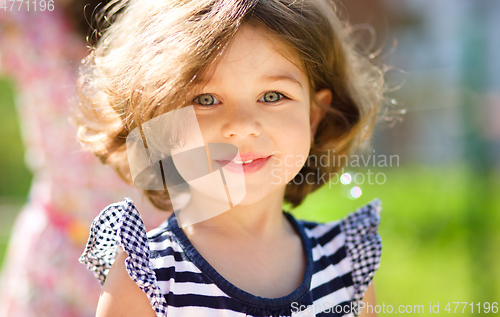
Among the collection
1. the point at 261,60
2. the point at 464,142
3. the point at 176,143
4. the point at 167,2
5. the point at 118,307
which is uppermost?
the point at 464,142

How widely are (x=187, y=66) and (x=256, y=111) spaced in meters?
0.16

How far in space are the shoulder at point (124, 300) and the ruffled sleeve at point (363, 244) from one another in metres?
0.48

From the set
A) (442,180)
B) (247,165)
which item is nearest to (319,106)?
(247,165)

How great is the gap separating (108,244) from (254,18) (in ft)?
1.71

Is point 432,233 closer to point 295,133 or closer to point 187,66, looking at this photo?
point 295,133

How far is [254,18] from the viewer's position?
823 millimetres

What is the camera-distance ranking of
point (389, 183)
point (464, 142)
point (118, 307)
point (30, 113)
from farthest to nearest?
point (389, 183)
point (464, 142)
point (30, 113)
point (118, 307)

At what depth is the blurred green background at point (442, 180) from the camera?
1860 millimetres

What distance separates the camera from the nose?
2.56ft

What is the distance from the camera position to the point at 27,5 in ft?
4.63

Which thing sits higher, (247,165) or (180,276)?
(247,165)

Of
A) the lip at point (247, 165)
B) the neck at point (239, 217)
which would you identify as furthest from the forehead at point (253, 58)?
the neck at point (239, 217)

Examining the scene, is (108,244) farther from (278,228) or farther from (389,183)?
(389,183)

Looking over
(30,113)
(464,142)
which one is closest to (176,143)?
(30,113)
